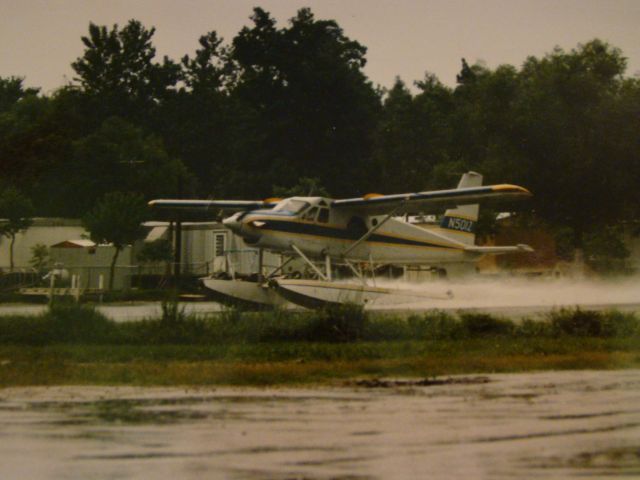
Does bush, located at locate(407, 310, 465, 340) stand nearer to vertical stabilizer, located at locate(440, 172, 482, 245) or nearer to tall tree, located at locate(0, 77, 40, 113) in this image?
vertical stabilizer, located at locate(440, 172, 482, 245)

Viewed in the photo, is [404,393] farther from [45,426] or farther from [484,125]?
[484,125]

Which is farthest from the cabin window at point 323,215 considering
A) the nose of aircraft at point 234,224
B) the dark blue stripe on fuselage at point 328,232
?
the nose of aircraft at point 234,224

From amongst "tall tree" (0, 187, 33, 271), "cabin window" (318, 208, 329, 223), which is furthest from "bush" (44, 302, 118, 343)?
"tall tree" (0, 187, 33, 271)

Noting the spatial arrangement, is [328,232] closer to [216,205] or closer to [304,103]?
[216,205]

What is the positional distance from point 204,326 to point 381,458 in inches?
426

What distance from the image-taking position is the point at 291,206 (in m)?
28.7

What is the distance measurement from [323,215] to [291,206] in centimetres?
114

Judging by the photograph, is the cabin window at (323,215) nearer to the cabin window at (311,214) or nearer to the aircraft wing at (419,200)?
the cabin window at (311,214)

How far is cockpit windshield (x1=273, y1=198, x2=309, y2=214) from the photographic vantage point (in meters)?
28.5

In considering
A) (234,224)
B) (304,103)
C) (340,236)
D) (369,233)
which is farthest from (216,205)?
(304,103)

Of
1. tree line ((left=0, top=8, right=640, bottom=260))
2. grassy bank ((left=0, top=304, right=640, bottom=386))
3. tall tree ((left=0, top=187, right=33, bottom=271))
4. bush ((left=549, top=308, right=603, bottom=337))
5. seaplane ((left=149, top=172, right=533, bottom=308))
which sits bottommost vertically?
grassy bank ((left=0, top=304, right=640, bottom=386))

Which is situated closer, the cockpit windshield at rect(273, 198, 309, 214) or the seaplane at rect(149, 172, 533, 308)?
the seaplane at rect(149, 172, 533, 308)

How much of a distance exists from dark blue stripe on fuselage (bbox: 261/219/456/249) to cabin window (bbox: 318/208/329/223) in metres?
0.17

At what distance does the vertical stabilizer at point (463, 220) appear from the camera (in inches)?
1339
